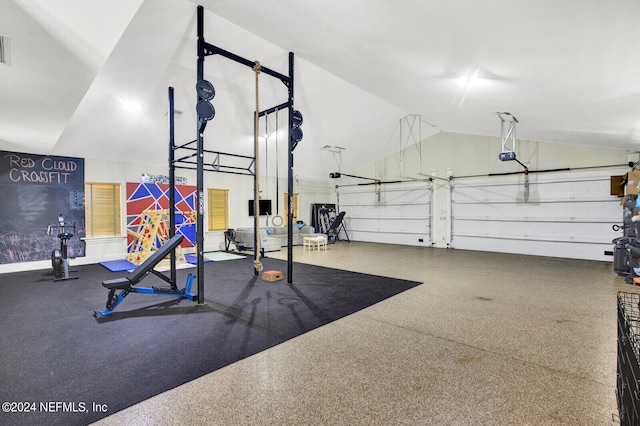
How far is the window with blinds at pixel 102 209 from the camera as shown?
7281mm

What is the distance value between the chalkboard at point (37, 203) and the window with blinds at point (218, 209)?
3.28 metres

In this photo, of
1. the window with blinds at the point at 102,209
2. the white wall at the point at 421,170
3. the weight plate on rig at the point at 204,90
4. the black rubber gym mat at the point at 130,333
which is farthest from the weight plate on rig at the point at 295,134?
the window with blinds at the point at 102,209

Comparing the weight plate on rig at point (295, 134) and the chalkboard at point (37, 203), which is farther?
the chalkboard at point (37, 203)

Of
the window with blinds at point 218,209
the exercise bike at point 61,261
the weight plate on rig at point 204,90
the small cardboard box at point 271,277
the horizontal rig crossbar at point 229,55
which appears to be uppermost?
the horizontal rig crossbar at point 229,55

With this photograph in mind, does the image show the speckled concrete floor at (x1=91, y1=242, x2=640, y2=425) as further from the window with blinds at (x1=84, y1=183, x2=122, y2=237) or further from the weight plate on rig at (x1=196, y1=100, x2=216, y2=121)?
the window with blinds at (x1=84, y1=183, x2=122, y2=237)

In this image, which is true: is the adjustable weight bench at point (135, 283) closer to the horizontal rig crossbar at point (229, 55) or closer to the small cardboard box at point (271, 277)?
the small cardboard box at point (271, 277)

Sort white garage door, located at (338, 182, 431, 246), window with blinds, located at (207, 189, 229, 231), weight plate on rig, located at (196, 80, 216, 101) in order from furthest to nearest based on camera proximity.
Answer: white garage door, located at (338, 182, 431, 246), window with blinds, located at (207, 189, 229, 231), weight plate on rig, located at (196, 80, 216, 101)

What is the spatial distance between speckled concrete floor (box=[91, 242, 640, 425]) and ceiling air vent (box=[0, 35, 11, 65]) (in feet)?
9.39

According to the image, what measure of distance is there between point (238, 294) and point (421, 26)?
4.17 metres

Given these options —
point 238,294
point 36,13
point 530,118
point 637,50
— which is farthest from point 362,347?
point 530,118

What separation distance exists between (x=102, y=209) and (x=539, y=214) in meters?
11.9

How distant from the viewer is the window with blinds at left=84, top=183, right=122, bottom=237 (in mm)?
7281

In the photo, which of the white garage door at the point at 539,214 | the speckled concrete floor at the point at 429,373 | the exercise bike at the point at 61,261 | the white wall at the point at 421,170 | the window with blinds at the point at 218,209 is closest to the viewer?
the speckled concrete floor at the point at 429,373

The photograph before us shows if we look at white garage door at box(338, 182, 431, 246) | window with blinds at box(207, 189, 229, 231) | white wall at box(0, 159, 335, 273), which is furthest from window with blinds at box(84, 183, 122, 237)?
white garage door at box(338, 182, 431, 246)
